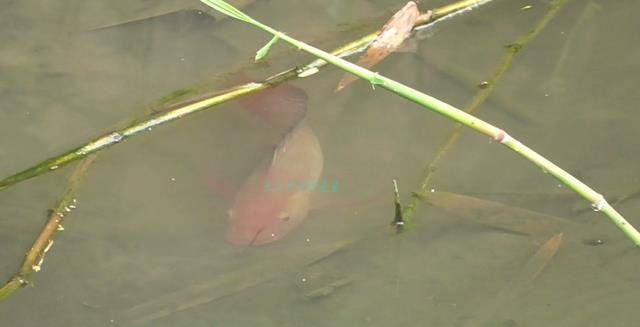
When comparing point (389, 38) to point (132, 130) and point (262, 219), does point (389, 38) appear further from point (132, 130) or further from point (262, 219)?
point (132, 130)

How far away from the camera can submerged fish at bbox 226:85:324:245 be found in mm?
1815

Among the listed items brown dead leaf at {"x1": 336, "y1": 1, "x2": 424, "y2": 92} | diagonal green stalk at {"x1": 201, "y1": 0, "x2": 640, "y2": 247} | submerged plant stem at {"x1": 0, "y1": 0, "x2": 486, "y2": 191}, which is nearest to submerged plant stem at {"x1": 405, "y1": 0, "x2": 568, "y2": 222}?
brown dead leaf at {"x1": 336, "y1": 1, "x2": 424, "y2": 92}

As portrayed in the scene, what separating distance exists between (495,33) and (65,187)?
3.61 feet

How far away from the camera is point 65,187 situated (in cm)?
184

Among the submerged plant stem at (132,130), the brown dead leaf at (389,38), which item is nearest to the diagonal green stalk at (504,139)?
the submerged plant stem at (132,130)

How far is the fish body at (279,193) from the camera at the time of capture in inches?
71.4

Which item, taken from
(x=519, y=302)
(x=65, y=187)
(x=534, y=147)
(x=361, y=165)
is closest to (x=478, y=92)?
(x=534, y=147)

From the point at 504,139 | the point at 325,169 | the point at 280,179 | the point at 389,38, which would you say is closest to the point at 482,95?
the point at 389,38

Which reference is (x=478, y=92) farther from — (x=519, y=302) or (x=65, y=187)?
(x=65, y=187)

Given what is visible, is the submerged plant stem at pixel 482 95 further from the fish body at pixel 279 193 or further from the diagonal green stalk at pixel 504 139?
the diagonal green stalk at pixel 504 139

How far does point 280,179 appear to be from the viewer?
73.2 inches

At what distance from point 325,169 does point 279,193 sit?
0.12 m

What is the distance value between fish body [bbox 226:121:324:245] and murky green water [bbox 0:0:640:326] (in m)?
0.03

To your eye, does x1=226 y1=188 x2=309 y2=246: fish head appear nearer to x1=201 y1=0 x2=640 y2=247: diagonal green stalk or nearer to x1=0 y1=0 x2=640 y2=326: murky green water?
x1=0 y1=0 x2=640 y2=326: murky green water
